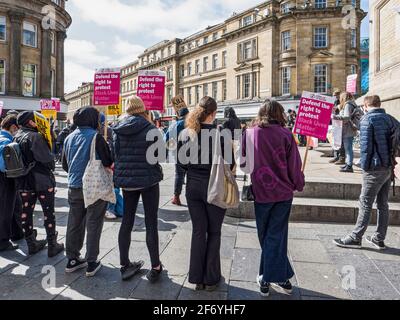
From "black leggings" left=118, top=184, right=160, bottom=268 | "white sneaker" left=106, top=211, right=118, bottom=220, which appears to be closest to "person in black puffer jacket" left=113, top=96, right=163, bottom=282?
"black leggings" left=118, top=184, right=160, bottom=268

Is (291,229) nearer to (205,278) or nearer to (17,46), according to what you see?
(205,278)

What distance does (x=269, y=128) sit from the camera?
130 inches

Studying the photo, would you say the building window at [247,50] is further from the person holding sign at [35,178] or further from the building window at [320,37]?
the person holding sign at [35,178]

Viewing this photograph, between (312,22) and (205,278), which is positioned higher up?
(312,22)

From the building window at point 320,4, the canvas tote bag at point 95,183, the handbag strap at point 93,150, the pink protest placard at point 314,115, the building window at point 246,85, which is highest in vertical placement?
the building window at point 320,4

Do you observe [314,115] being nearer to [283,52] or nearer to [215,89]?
[283,52]

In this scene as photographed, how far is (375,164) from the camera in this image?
14.5 ft

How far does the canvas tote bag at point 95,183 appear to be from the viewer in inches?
146

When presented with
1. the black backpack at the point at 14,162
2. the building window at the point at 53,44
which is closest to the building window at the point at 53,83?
the building window at the point at 53,44

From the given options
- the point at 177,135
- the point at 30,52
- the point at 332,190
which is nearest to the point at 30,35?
the point at 30,52

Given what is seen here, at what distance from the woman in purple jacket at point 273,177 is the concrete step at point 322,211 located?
2793 millimetres

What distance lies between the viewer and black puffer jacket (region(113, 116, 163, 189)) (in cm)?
355

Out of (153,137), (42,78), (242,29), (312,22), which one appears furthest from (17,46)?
(153,137)
